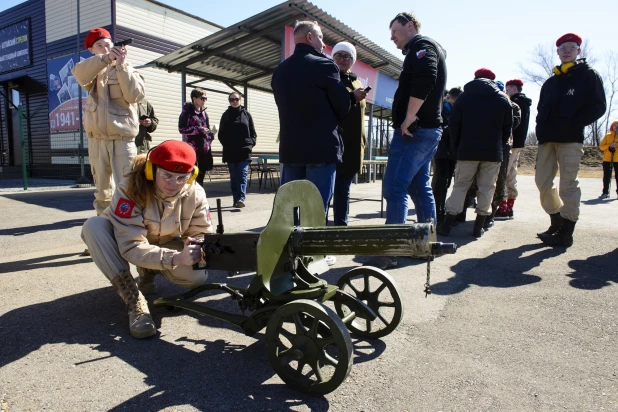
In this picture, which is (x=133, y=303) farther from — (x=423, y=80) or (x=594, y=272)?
(x=594, y=272)

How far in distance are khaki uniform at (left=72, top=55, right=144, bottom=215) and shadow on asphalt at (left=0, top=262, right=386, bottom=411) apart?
57.0 inches

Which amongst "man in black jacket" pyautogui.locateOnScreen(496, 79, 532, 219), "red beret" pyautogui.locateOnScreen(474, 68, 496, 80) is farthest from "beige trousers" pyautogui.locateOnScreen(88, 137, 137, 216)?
"man in black jacket" pyautogui.locateOnScreen(496, 79, 532, 219)

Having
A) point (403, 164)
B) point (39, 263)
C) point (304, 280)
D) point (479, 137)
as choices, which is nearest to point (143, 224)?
point (304, 280)

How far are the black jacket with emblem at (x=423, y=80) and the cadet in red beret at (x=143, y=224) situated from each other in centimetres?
213

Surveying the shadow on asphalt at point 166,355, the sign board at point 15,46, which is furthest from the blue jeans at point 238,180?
the sign board at point 15,46

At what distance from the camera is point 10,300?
293 cm

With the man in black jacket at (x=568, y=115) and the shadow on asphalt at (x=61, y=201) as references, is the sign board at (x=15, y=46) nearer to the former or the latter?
the shadow on asphalt at (x=61, y=201)

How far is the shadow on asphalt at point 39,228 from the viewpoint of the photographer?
5062 millimetres

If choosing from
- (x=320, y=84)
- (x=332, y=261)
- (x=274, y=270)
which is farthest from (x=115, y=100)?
(x=274, y=270)

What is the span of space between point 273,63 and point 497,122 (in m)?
8.84

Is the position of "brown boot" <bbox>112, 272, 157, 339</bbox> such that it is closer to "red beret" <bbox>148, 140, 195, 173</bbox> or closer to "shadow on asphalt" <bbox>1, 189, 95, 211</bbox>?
"red beret" <bbox>148, 140, 195, 173</bbox>

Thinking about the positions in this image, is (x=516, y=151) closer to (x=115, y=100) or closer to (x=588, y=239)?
(x=588, y=239)

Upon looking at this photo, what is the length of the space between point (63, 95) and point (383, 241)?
16539 millimetres

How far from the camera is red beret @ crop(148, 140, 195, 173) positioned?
2.34 metres
